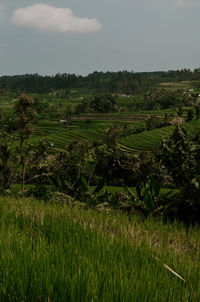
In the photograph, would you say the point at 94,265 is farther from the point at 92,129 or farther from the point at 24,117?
the point at 92,129

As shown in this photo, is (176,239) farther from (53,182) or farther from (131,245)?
(53,182)

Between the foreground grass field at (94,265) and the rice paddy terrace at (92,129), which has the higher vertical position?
the foreground grass field at (94,265)

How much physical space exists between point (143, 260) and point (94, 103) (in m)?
143

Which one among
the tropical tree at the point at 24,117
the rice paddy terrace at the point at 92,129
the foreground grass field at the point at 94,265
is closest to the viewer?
the foreground grass field at the point at 94,265

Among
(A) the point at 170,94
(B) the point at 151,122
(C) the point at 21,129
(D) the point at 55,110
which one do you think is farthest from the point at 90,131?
(C) the point at 21,129

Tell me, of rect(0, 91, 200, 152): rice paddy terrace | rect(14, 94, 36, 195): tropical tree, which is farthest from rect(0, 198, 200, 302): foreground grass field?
rect(0, 91, 200, 152): rice paddy terrace

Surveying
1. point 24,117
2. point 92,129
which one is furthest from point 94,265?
point 92,129

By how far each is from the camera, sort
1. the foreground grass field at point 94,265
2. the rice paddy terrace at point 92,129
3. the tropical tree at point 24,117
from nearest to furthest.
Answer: the foreground grass field at point 94,265
the tropical tree at point 24,117
the rice paddy terrace at point 92,129

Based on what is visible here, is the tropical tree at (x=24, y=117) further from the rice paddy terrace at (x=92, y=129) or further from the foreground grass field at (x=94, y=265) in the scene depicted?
the rice paddy terrace at (x=92, y=129)

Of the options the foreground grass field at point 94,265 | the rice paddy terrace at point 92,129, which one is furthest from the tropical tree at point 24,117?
the rice paddy terrace at point 92,129

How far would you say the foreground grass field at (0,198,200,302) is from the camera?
1375mm

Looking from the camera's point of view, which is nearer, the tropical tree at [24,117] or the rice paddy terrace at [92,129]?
the tropical tree at [24,117]

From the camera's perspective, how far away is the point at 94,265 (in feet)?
5.31

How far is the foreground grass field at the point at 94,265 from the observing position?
138cm
